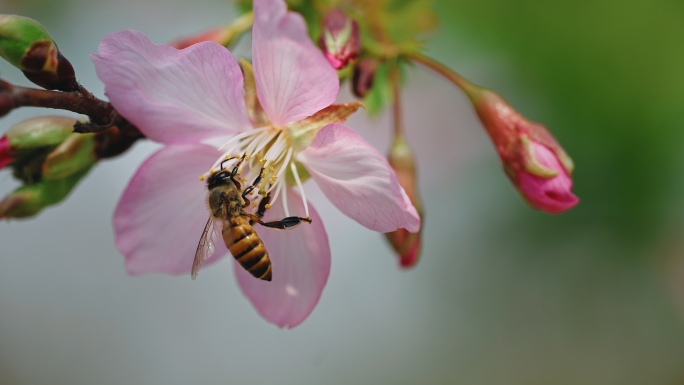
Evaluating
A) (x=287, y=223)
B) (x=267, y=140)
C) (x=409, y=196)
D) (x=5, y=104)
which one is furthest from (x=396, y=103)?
(x=5, y=104)

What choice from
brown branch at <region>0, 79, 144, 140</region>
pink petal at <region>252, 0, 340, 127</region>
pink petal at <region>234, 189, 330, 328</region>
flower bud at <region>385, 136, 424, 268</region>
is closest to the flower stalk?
flower bud at <region>385, 136, 424, 268</region>

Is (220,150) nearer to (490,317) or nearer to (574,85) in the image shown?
(574,85)

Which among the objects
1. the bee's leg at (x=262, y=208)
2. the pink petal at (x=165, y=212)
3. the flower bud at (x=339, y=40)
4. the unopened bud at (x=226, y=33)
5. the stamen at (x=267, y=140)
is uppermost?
the flower bud at (x=339, y=40)

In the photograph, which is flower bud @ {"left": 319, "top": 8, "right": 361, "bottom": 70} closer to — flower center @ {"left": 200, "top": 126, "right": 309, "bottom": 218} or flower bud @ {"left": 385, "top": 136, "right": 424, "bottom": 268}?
flower center @ {"left": 200, "top": 126, "right": 309, "bottom": 218}

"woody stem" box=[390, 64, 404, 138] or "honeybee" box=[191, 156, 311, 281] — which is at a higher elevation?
"woody stem" box=[390, 64, 404, 138]

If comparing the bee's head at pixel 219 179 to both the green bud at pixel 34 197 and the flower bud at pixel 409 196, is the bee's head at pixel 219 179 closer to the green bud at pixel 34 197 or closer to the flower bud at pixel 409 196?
the green bud at pixel 34 197

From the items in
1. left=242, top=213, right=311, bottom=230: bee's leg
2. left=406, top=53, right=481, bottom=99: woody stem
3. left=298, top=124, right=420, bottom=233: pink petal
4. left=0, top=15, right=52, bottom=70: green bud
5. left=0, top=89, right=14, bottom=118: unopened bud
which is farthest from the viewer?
left=406, top=53, right=481, bottom=99: woody stem

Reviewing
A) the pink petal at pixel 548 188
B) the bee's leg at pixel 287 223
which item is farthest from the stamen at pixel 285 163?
the pink petal at pixel 548 188
